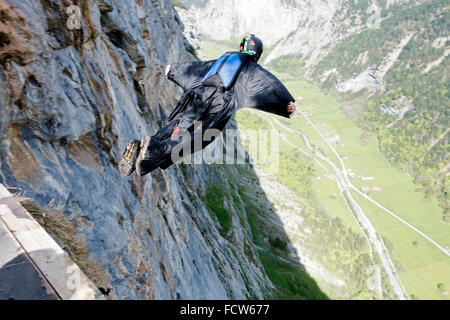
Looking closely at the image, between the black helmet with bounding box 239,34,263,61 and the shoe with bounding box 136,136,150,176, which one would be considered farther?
the black helmet with bounding box 239,34,263,61

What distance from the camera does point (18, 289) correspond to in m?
3.06

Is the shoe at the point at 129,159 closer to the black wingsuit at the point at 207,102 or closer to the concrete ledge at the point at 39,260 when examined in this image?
the black wingsuit at the point at 207,102

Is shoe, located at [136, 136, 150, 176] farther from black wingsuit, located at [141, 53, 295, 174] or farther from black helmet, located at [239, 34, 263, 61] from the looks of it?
black helmet, located at [239, 34, 263, 61]

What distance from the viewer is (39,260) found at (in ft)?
10.7

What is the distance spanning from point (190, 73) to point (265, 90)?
67.6 inches

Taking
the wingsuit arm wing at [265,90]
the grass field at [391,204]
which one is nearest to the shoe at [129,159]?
the wingsuit arm wing at [265,90]

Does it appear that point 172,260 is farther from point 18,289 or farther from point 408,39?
point 408,39

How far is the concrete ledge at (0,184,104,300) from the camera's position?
3.01 m

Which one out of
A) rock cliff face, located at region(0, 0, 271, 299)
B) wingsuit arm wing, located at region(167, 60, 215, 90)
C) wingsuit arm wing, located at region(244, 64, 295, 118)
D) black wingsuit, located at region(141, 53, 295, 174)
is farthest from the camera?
wingsuit arm wing, located at region(167, 60, 215, 90)

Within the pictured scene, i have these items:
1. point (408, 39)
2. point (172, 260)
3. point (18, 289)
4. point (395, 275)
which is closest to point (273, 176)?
point (395, 275)

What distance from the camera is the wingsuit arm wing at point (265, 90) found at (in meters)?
6.30

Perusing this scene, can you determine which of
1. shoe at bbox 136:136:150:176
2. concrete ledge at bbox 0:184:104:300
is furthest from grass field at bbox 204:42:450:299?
concrete ledge at bbox 0:184:104:300

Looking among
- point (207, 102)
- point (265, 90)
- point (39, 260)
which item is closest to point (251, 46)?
point (265, 90)
